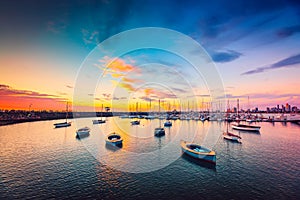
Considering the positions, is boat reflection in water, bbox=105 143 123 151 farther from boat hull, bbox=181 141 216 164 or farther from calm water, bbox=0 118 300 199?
boat hull, bbox=181 141 216 164

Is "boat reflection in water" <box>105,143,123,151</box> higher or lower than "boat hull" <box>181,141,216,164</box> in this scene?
lower

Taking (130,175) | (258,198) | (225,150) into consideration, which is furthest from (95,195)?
(225,150)

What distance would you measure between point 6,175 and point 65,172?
24.7 feet

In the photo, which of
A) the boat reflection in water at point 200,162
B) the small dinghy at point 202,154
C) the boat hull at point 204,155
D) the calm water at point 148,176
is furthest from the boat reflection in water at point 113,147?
the boat hull at point 204,155

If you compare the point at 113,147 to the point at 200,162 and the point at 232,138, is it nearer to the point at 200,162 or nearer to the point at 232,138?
the point at 200,162

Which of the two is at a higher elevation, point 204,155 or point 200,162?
point 204,155

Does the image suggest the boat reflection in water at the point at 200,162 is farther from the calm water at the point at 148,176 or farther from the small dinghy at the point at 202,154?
the small dinghy at the point at 202,154

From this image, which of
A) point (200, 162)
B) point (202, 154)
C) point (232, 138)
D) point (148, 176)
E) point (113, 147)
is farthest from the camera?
point (232, 138)

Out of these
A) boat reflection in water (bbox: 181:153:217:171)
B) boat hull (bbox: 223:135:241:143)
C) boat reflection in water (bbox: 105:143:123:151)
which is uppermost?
boat hull (bbox: 223:135:241:143)

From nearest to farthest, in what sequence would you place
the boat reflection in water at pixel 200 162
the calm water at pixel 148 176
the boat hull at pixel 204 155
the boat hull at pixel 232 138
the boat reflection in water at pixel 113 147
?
the calm water at pixel 148 176
the boat reflection in water at pixel 200 162
the boat hull at pixel 204 155
the boat reflection in water at pixel 113 147
the boat hull at pixel 232 138

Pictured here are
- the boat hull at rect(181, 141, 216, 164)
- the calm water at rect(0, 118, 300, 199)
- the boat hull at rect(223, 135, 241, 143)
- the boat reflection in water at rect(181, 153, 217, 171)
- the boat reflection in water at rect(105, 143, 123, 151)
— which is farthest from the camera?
the boat hull at rect(223, 135, 241, 143)

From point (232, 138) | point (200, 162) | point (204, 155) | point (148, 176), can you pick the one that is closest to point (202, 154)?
point (204, 155)

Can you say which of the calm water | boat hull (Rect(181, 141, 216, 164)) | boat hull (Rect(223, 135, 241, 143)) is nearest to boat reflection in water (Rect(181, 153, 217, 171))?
the calm water

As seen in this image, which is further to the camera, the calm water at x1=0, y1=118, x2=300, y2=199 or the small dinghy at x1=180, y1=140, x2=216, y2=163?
the small dinghy at x1=180, y1=140, x2=216, y2=163
